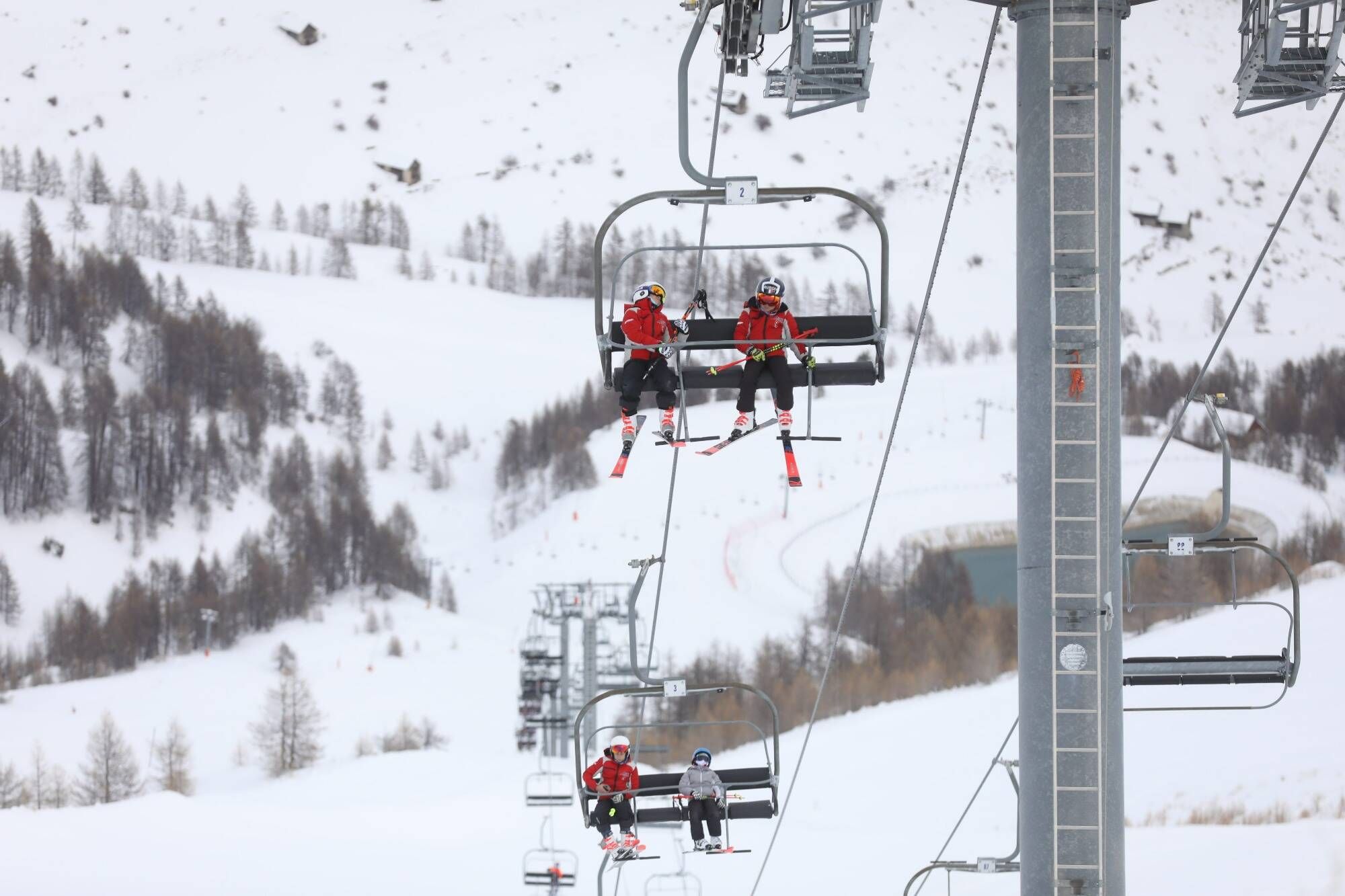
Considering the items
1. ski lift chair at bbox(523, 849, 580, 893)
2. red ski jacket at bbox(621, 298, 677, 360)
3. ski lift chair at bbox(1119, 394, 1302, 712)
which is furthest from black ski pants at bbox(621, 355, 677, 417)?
ski lift chair at bbox(523, 849, 580, 893)

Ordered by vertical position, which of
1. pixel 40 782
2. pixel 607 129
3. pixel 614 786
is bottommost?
pixel 40 782

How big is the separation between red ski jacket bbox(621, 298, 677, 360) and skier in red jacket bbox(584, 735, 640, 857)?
4127 millimetres

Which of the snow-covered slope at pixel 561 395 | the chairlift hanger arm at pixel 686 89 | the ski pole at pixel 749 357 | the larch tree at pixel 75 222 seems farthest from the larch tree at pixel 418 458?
the chairlift hanger arm at pixel 686 89

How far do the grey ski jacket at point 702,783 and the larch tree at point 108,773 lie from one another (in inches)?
1653

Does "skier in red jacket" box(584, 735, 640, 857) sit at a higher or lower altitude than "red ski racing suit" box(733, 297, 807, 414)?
lower

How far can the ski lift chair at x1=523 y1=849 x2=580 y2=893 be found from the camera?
30.6 metres

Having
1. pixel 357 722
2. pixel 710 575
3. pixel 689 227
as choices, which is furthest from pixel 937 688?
pixel 689 227

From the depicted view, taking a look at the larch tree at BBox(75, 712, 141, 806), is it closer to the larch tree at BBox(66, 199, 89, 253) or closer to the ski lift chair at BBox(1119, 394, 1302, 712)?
the ski lift chair at BBox(1119, 394, 1302, 712)

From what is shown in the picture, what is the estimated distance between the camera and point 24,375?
9175 centimetres

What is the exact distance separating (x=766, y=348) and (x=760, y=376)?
37 cm

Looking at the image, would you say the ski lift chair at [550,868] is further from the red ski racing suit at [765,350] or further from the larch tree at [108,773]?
the larch tree at [108,773]

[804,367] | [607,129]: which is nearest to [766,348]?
[804,367]

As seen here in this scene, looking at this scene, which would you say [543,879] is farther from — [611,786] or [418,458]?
[418,458]

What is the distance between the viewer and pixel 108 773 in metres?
51.3
